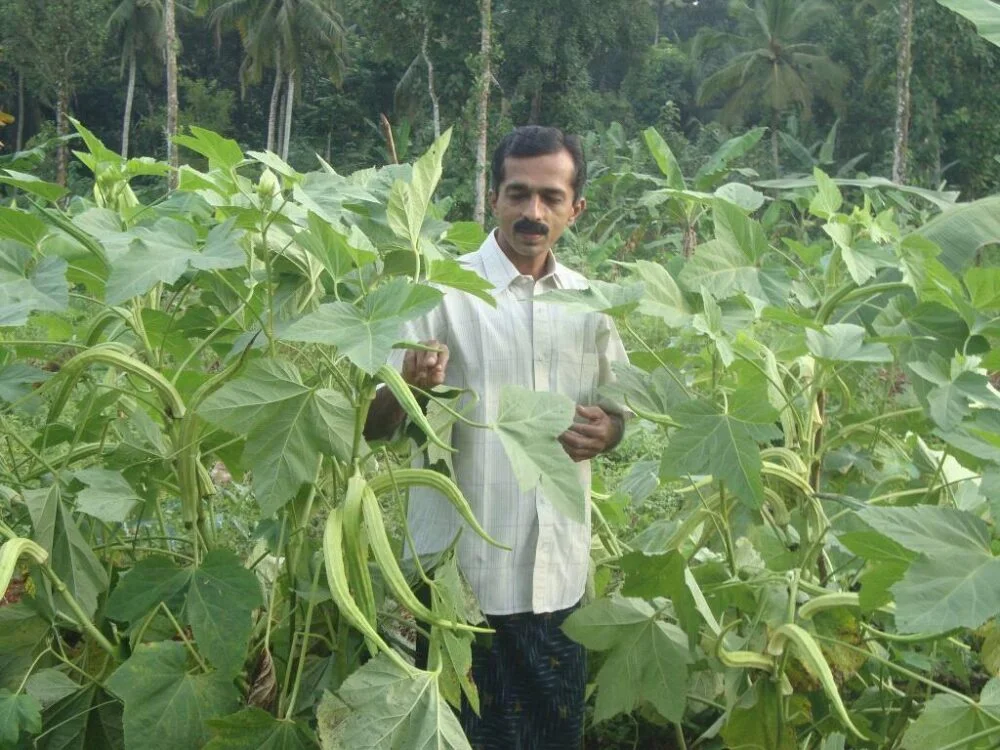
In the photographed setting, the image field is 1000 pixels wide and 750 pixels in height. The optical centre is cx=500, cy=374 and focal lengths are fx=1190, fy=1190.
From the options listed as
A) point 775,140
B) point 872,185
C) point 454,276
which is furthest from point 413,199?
point 775,140

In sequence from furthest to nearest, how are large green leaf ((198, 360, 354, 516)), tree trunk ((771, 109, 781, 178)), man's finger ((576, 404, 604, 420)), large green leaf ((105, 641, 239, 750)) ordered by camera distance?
tree trunk ((771, 109, 781, 178)), man's finger ((576, 404, 604, 420)), large green leaf ((105, 641, 239, 750)), large green leaf ((198, 360, 354, 516))

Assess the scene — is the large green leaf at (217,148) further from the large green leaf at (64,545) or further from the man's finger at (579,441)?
the man's finger at (579,441)

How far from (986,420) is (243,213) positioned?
39.3 inches

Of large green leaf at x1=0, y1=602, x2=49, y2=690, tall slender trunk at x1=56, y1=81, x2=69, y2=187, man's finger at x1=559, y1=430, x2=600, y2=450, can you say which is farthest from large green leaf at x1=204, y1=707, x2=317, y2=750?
tall slender trunk at x1=56, y1=81, x2=69, y2=187

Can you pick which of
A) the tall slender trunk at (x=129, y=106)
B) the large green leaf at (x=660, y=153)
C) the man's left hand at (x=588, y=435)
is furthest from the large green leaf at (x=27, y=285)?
the tall slender trunk at (x=129, y=106)

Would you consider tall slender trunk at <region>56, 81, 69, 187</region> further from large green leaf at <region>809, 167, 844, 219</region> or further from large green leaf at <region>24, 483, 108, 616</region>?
large green leaf at <region>809, 167, 844, 219</region>

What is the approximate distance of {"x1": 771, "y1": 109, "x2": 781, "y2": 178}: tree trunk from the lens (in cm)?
2546

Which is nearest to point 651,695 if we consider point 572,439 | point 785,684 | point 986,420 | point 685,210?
point 785,684

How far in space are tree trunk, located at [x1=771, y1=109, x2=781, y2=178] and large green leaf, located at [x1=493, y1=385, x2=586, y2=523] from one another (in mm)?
24041

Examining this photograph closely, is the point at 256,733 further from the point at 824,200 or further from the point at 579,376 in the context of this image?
the point at 824,200

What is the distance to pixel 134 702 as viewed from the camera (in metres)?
1.64

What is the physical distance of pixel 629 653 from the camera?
6.38 feet

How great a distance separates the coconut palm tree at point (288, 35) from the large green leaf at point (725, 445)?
87.6ft

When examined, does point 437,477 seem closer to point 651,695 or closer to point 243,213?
point 243,213
